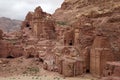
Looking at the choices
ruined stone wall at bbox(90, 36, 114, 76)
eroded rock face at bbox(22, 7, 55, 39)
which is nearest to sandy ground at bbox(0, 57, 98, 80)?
ruined stone wall at bbox(90, 36, 114, 76)

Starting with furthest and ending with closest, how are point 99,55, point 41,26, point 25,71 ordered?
point 41,26 → point 25,71 → point 99,55

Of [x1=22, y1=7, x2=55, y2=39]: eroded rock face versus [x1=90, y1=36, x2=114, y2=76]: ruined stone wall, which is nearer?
[x1=90, y1=36, x2=114, y2=76]: ruined stone wall

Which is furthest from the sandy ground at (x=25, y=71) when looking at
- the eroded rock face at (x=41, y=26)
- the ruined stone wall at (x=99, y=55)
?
the eroded rock face at (x=41, y=26)

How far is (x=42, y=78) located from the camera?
36.2 metres

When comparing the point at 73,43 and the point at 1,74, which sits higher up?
the point at 73,43

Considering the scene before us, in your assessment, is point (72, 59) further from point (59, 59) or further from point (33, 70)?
point (33, 70)

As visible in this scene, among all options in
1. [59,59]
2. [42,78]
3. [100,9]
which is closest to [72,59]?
[59,59]

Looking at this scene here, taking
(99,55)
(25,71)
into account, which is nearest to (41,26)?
(25,71)

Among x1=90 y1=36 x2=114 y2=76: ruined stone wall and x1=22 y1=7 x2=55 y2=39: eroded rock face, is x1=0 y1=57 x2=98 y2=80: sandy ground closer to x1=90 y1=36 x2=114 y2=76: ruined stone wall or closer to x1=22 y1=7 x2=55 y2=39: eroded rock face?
x1=90 y1=36 x2=114 y2=76: ruined stone wall

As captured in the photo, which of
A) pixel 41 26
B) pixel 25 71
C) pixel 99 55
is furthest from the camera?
pixel 41 26

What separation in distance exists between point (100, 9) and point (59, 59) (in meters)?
17.3

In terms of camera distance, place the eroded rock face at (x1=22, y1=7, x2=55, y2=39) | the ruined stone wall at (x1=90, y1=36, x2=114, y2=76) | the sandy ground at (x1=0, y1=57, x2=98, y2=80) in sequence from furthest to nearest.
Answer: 1. the eroded rock face at (x1=22, y1=7, x2=55, y2=39)
2. the sandy ground at (x1=0, y1=57, x2=98, y2=80)
3. the ruined stone wall at (x1=90, y1=36, x2=114, y2=76)

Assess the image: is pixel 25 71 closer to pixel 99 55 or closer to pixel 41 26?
pixel 99 55

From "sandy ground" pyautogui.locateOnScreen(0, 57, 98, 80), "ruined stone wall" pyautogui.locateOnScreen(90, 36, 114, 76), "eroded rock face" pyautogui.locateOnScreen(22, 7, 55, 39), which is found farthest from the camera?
"eroded rock face" pyautogui.locateOnScreen(22, 7, 55, 39)
